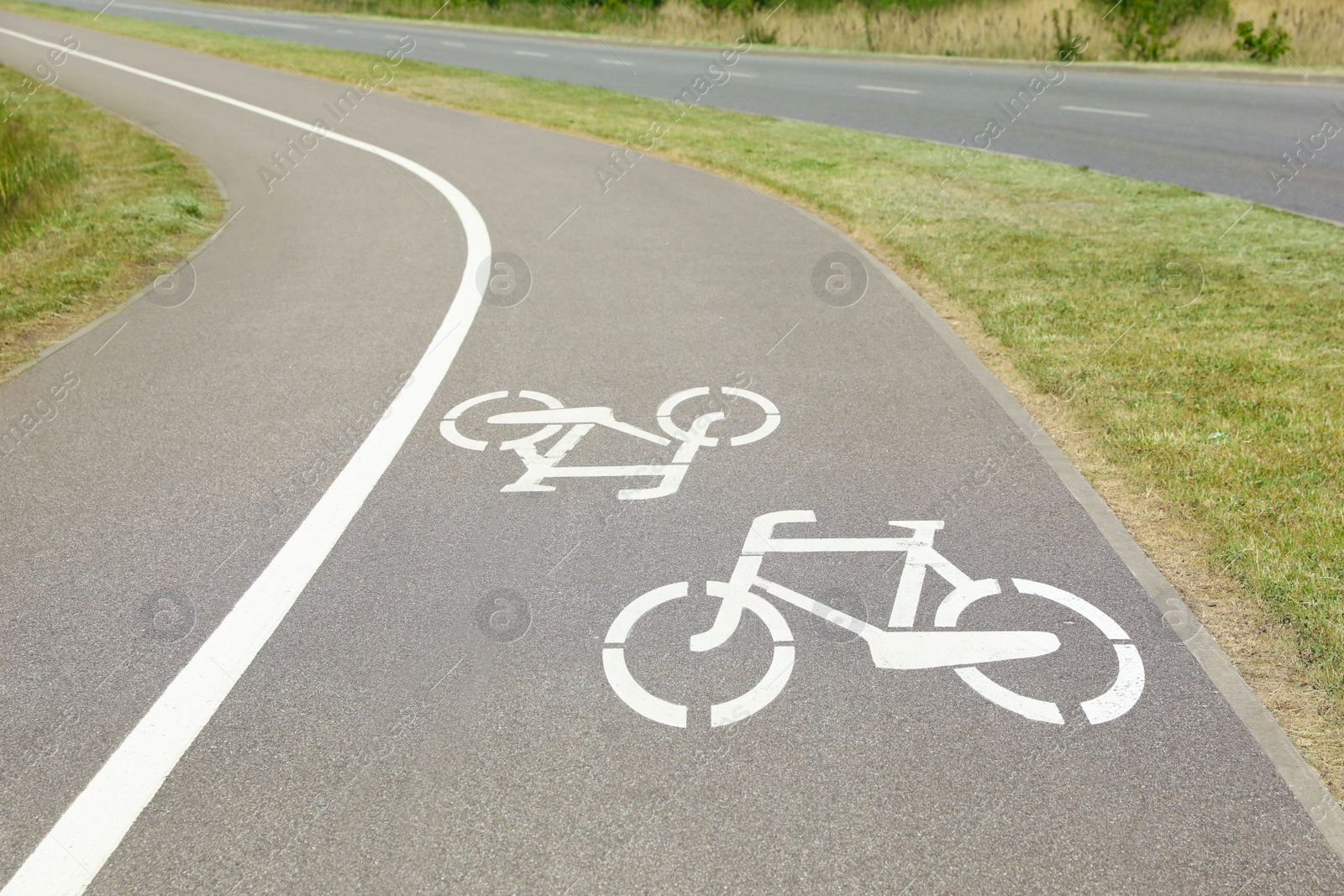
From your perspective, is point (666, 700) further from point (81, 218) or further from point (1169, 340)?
point (81, 218)

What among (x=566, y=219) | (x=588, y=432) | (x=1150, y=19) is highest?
(x=1150, y=19)

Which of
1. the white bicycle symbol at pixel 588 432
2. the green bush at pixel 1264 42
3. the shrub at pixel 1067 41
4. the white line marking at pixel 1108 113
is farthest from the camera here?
the shrub at pixel 1067 41

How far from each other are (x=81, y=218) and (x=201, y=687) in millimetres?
9930

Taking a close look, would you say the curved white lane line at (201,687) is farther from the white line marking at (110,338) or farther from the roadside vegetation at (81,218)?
the roadside vegetation at (81,218)

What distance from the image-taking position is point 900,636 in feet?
13.7

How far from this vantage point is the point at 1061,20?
2827cm

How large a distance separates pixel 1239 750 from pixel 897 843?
1.32m

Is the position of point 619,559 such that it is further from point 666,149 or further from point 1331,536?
point 666,149

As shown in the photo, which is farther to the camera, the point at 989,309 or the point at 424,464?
the point at 989,309

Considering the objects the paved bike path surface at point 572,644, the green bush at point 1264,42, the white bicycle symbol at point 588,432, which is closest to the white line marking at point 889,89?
the green bush at point 1264,42

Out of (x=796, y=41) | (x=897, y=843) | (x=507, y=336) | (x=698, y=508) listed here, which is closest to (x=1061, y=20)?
(x=796, y=41)

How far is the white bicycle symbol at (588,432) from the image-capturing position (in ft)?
18.7

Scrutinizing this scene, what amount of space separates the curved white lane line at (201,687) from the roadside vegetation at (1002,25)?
23315 millimetres

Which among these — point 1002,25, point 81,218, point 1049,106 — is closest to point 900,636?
point 81,218
